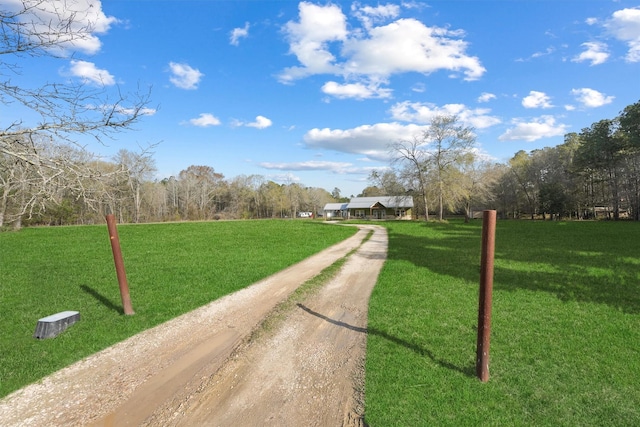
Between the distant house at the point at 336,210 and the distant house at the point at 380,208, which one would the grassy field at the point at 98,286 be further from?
the distant house at the point at 336,210

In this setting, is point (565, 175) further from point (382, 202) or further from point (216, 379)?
point (216, 379)

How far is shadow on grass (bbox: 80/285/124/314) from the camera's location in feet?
25.7

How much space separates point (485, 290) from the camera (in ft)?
14.3

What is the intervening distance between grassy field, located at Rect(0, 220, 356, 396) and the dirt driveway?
605 mm

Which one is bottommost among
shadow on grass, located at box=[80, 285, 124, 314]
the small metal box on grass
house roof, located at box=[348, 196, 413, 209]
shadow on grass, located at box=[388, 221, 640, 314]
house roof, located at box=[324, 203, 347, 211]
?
shadow on grass, located at box=[80, 285, 124, 314]

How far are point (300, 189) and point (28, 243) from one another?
75910 mm

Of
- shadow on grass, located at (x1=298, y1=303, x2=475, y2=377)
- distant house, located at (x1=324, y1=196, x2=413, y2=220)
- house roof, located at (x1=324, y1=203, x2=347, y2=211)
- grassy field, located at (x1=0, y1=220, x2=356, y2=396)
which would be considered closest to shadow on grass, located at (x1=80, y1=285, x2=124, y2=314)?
grassy field, located at (x1=0, y1=220, x2=356, y2=396)

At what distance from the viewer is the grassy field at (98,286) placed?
18.6 feet

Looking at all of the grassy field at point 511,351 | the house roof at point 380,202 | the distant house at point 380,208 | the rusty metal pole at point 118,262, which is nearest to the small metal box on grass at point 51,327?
the rusty metal pole at point 118,262

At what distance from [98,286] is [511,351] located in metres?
10.8

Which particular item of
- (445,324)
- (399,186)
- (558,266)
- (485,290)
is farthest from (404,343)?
(399,186)

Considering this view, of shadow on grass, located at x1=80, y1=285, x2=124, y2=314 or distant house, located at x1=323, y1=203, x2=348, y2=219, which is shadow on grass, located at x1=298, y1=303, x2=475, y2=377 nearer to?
shadow on grass, located at x1=80, y1=285, x2=124, y2=314

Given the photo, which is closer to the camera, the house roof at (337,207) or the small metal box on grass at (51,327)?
the small metal box on grass at (51,327)

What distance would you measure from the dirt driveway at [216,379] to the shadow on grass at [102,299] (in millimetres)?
1864
